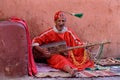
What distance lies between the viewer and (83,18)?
765 cm

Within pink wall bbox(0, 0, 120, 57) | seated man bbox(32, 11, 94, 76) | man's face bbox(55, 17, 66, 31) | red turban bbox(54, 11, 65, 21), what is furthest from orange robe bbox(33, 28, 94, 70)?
pink wall bbox(0, 0, 120, 57)

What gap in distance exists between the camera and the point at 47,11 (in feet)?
24.5

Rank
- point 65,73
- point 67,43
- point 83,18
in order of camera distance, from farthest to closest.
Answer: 1. point 83,18
2. point 67,43
3. point 65,73

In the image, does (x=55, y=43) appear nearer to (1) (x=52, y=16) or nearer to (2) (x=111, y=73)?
(1) (x=52, y=16)

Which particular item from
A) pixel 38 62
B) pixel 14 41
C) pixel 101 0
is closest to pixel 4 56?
pixel 14 41

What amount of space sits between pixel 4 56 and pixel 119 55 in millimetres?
2932

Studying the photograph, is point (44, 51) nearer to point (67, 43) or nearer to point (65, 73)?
point (67, 43)

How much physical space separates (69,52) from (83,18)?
3.32ft

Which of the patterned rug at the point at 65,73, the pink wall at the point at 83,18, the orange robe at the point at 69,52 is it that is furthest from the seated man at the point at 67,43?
the pink wall at the point at 83,18

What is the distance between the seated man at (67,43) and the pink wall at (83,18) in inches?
Result: 19.4

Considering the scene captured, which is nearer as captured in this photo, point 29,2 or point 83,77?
point 83,77

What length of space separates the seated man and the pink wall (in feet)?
1.61

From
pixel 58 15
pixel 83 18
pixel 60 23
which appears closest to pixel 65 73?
pixel 60 23

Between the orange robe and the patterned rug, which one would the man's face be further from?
the patterned rug
